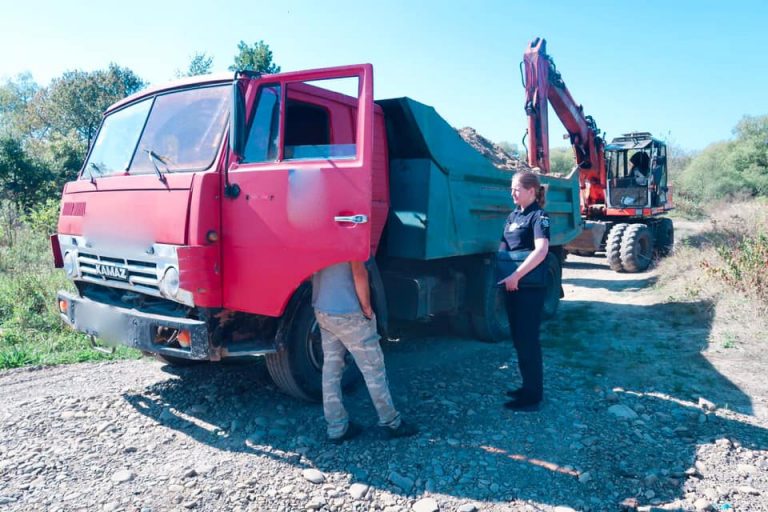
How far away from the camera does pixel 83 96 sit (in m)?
27.9

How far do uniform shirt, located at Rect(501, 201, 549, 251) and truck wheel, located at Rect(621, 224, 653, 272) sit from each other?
8.31 metres

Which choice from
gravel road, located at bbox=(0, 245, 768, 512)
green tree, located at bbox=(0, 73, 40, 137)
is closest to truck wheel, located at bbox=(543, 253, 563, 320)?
gravel road, located at bbox=(0, 245, 768, 512)

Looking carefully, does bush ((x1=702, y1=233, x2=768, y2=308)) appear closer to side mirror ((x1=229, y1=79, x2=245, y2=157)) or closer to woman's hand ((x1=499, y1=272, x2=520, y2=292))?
woman's hand ((x1=499, y1=272, x2=520, y2=292))

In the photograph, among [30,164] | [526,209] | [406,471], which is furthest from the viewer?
[30,164]

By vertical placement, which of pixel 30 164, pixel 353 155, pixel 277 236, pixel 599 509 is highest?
pixel 30 164

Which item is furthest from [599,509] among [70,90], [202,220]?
[70,90]

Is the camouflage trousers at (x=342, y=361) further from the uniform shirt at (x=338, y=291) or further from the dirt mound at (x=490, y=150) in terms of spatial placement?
the dirt mound at (x=490, y=150)

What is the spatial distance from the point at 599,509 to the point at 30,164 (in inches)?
673

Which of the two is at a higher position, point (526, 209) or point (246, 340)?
point (526, 209)

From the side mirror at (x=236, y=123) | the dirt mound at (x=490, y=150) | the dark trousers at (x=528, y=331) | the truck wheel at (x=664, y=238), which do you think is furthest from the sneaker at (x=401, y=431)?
the truck wheel at (x=664, y=238)

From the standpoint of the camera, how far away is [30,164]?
15242 mm

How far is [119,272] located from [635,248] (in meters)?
10.5

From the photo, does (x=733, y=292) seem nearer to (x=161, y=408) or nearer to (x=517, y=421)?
(x=517, y=421)

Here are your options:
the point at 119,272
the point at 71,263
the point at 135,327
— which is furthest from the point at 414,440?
the point at 71,263
